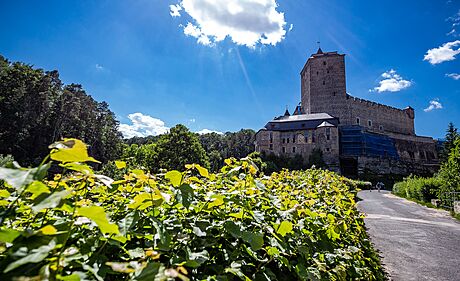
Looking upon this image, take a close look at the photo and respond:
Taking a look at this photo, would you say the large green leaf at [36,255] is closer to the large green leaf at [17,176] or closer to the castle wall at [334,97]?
the large green leaf at [17,176]

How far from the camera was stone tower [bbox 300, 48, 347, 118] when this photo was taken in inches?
2227

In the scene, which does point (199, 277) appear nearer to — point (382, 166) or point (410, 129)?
point (382, 166)

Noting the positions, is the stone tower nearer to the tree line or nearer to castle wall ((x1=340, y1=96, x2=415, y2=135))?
castle wall ((x1=340, y1=96, x2=415, y2=135))

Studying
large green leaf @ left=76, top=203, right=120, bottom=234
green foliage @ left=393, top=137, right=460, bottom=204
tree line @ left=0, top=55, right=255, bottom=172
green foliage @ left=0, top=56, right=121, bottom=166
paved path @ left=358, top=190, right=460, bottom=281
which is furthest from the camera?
green foliage @ left=0, top=56, right=121, bottom=166

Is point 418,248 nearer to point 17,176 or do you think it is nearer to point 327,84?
point 17,176

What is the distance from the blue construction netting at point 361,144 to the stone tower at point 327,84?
5.28 m

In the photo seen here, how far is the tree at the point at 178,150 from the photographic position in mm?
33750

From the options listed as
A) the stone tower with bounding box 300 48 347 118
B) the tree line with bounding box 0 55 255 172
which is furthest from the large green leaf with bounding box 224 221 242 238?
the stone tower with bounding box 300 48 347 118

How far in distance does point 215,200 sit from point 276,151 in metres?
51.0

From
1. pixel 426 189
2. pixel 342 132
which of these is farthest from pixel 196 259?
pixel 342 132

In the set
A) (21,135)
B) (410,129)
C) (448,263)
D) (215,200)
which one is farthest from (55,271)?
(410,129)

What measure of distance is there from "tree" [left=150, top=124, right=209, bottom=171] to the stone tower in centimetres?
3188

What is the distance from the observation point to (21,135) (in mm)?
39312

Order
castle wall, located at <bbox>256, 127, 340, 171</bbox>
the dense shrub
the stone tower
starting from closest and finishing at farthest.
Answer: the dense shrub < castle wall, located at <bbox>256, 127, 340, 171</bbox> < the stone tower
